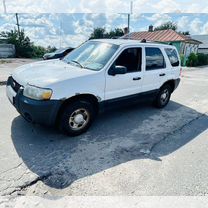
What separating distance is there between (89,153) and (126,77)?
1.92 m

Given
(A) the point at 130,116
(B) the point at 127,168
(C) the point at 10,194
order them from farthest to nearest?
(A) the point at 130,116, (B) the point at 127,168, (C) the point at 10,194

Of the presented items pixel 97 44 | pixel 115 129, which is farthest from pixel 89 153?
pixel 97 44

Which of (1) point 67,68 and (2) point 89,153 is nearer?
(2) point 89,153

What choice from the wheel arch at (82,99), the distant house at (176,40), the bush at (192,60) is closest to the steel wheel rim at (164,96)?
the wheel arch at (82,99)

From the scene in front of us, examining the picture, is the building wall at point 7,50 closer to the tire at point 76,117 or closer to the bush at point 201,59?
the bush at point 201,59

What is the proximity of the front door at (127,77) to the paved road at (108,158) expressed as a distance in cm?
76

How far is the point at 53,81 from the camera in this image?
3.79 meters

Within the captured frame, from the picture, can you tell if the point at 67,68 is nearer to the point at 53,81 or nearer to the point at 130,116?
the point at 53,81

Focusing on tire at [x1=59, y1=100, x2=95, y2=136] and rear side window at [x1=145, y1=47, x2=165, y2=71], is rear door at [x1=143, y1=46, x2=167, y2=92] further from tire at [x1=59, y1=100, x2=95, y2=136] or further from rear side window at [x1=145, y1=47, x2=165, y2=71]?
tire at [x1=59, y1=100, x2=95, y2=136]

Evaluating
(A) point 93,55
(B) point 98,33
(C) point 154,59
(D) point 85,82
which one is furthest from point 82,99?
(B) point 98,33

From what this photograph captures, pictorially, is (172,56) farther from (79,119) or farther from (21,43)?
(21,43)

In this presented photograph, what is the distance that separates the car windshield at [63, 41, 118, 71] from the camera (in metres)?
4.55

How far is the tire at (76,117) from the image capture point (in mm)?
4086

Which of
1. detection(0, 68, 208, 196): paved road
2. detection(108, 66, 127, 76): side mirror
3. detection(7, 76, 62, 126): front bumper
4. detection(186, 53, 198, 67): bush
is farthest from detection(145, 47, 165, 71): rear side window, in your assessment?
detection(186, 53, 198, 67): bush
